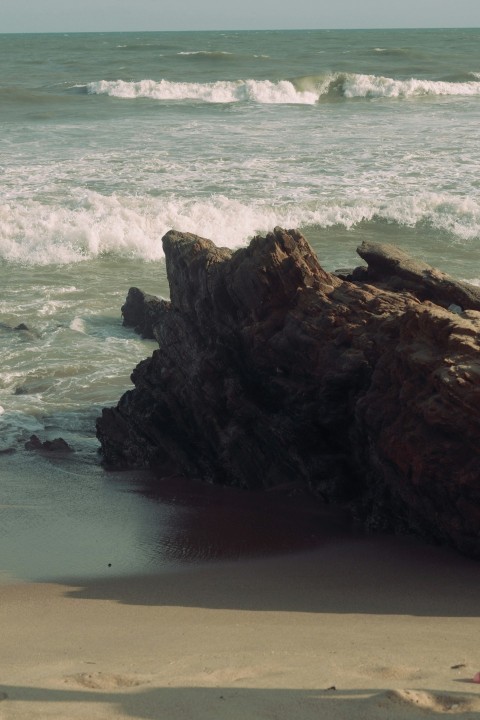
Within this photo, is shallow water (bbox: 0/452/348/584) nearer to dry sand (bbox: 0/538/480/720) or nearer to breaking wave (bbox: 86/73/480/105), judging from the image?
dry sand (bbox: 0/538/480/720)

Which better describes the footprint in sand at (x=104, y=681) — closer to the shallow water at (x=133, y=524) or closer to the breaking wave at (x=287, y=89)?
the shallow water at (x=133, y=524)

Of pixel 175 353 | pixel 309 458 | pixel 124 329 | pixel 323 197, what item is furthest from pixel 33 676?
pixel 323 197

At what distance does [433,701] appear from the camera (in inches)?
160

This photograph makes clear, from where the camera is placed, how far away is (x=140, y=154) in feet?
84.8

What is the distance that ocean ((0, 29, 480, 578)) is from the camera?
8.17 meters

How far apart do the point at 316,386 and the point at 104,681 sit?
3.41 meters

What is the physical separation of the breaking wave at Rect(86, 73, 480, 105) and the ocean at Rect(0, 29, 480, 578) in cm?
12

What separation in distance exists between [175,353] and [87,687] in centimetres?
466

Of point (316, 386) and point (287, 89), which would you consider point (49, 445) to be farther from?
point (287, 89)

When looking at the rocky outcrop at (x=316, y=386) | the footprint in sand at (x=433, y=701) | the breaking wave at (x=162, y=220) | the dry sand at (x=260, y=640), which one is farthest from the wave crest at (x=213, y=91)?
the footprint in sand at (x=433, y=701)

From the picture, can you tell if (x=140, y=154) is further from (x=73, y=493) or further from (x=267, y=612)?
(x=267, y=612)

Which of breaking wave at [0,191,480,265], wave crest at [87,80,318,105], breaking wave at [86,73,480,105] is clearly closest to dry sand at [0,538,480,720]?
breaking wave at [0,191,480,265]

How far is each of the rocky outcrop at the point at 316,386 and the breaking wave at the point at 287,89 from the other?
34.6 m

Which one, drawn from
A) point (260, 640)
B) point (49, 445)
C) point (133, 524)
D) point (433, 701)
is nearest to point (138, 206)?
point (49, 445)
